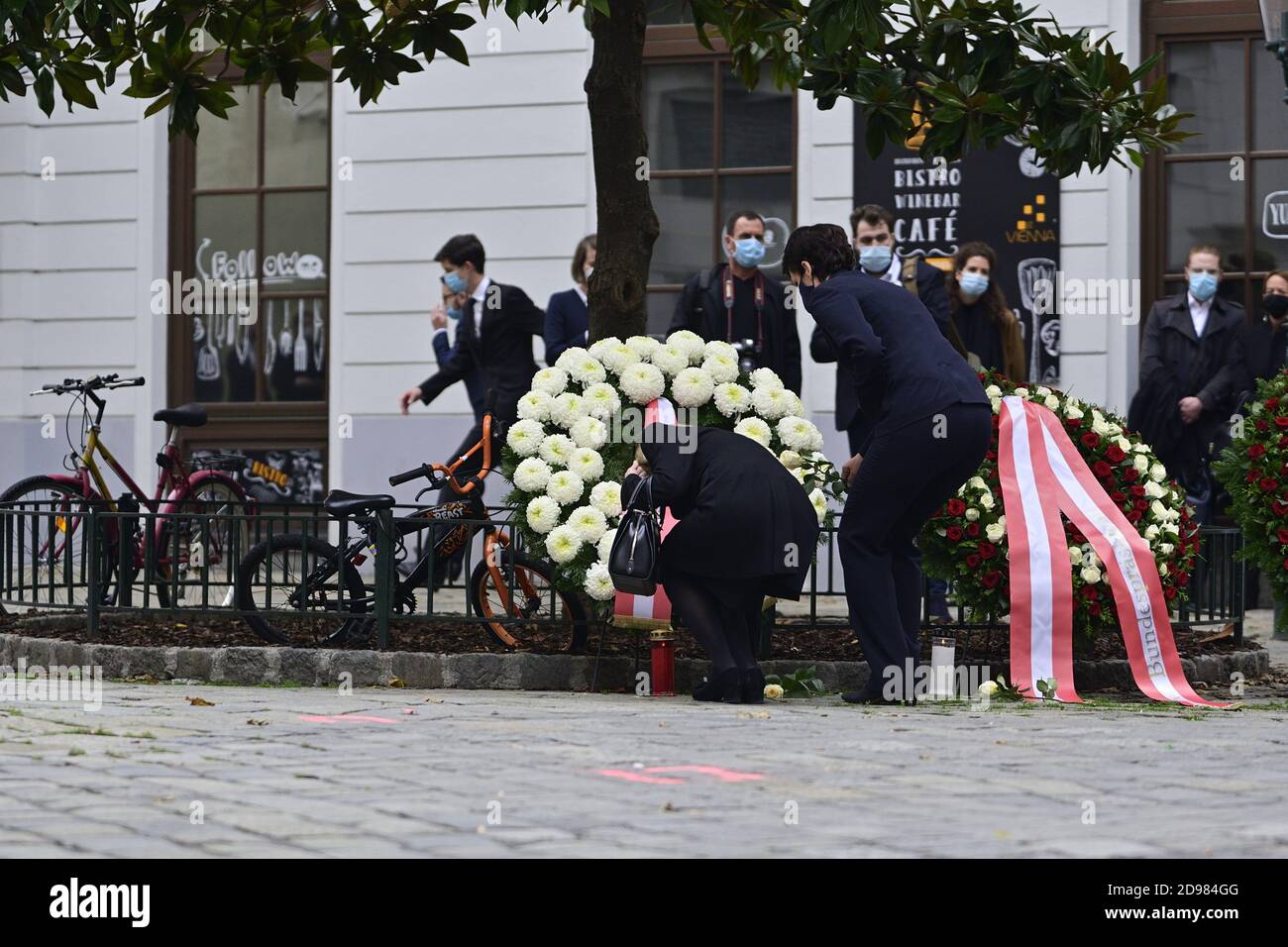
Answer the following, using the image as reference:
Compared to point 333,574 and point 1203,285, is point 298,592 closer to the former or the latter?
point 333,574

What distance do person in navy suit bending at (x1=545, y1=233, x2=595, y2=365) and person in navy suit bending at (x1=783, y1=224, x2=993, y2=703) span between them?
3.71m

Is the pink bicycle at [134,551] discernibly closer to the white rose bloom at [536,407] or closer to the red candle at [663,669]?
the white rose bloom at [536,407]

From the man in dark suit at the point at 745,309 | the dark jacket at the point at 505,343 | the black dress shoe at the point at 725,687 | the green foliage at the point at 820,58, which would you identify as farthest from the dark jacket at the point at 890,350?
the dark jacket at the point at 505,343

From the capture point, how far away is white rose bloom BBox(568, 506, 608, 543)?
29.4 feet

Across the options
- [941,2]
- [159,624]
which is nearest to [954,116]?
[941,2]

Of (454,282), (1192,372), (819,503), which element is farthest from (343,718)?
(1192,372)

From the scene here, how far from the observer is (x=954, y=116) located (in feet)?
30.0

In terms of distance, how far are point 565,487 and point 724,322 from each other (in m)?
2.43

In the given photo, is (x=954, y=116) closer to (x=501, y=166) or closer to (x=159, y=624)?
(x=159, y=624)

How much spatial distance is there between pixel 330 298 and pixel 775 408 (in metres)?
8.13

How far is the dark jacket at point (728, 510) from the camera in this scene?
26.8 ft

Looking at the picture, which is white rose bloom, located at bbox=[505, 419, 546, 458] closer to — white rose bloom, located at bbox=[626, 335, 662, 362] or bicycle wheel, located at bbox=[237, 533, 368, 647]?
white rose bloom, located at bbox=[626, 335, 662, 362]

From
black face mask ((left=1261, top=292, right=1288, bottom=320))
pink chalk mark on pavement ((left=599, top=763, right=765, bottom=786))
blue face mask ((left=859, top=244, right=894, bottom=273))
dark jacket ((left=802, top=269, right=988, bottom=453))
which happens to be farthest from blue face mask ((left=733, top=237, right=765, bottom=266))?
pink chalk mark on pavement ((left=599, top=763, right=765, bottom=786))

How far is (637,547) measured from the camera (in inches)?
321
